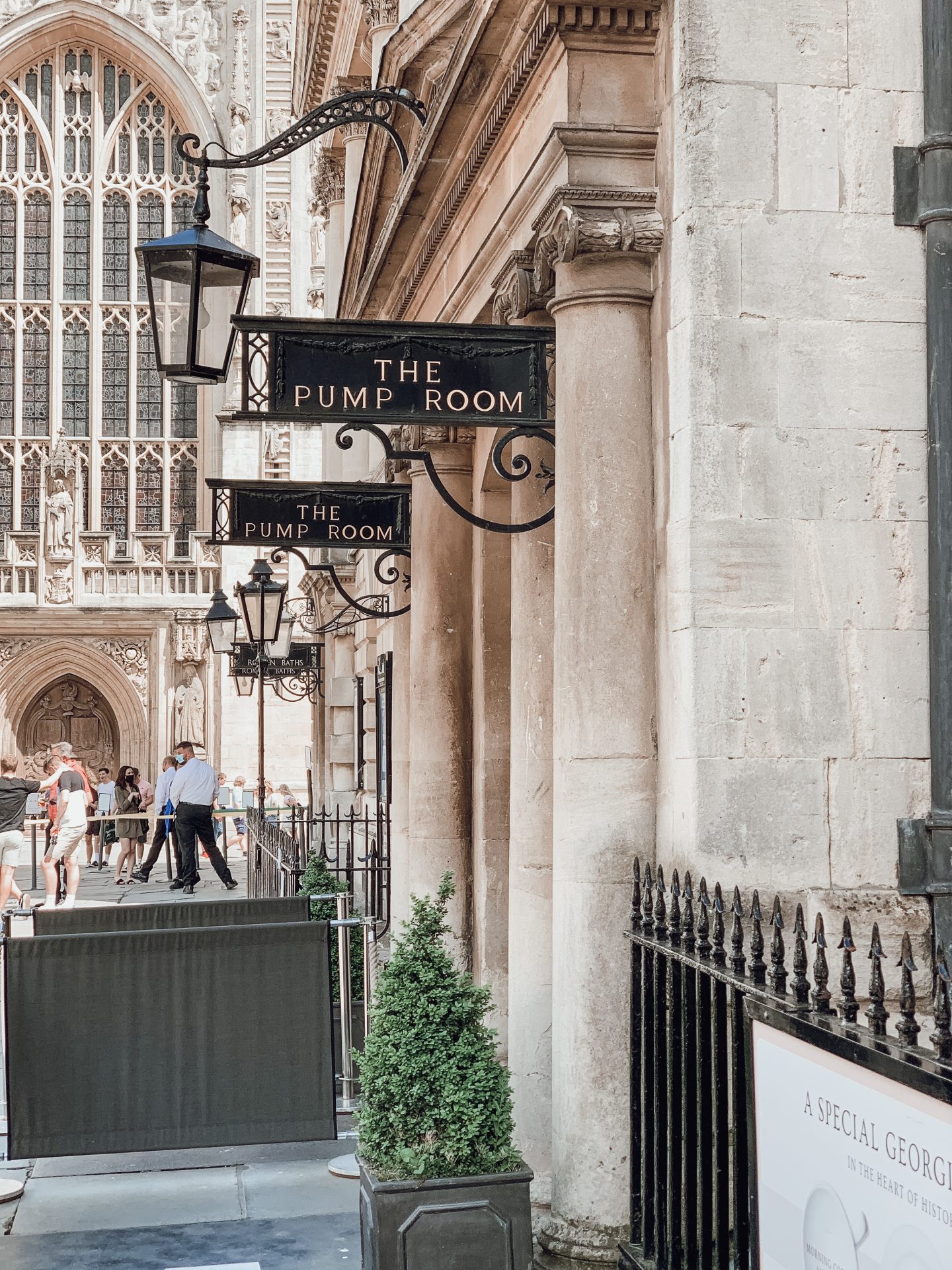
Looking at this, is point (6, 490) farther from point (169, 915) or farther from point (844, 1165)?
point (844, 1165)

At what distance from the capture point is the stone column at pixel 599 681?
5.38 meters

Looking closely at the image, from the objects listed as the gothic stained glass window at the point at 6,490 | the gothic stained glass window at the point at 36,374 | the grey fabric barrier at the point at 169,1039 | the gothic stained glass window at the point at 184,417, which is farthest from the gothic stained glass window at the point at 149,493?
the grey fabric barrier at the point at 169,1039

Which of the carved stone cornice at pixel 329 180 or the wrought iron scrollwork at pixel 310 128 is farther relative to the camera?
the carved stone cornice at pixel 329 180

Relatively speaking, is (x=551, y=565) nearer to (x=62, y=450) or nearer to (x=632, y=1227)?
(x=632, y=1227)

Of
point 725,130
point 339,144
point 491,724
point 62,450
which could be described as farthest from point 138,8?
point 725,130

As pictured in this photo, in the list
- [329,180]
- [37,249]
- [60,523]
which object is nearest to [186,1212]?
[329,180]

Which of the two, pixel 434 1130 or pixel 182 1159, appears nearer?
pixel 434 1130

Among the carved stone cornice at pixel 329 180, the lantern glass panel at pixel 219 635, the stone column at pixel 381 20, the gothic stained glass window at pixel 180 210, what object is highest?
the gothic stained glass window at pixel 180 210

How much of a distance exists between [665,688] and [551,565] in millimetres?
1697

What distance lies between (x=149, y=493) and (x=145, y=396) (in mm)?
2418

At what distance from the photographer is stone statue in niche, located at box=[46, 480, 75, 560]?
3544cm

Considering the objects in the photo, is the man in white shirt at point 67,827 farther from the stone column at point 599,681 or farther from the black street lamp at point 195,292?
the stone column at point 599,681

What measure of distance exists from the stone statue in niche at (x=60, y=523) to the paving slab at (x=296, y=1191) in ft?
98.7

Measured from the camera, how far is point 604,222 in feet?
18.4
